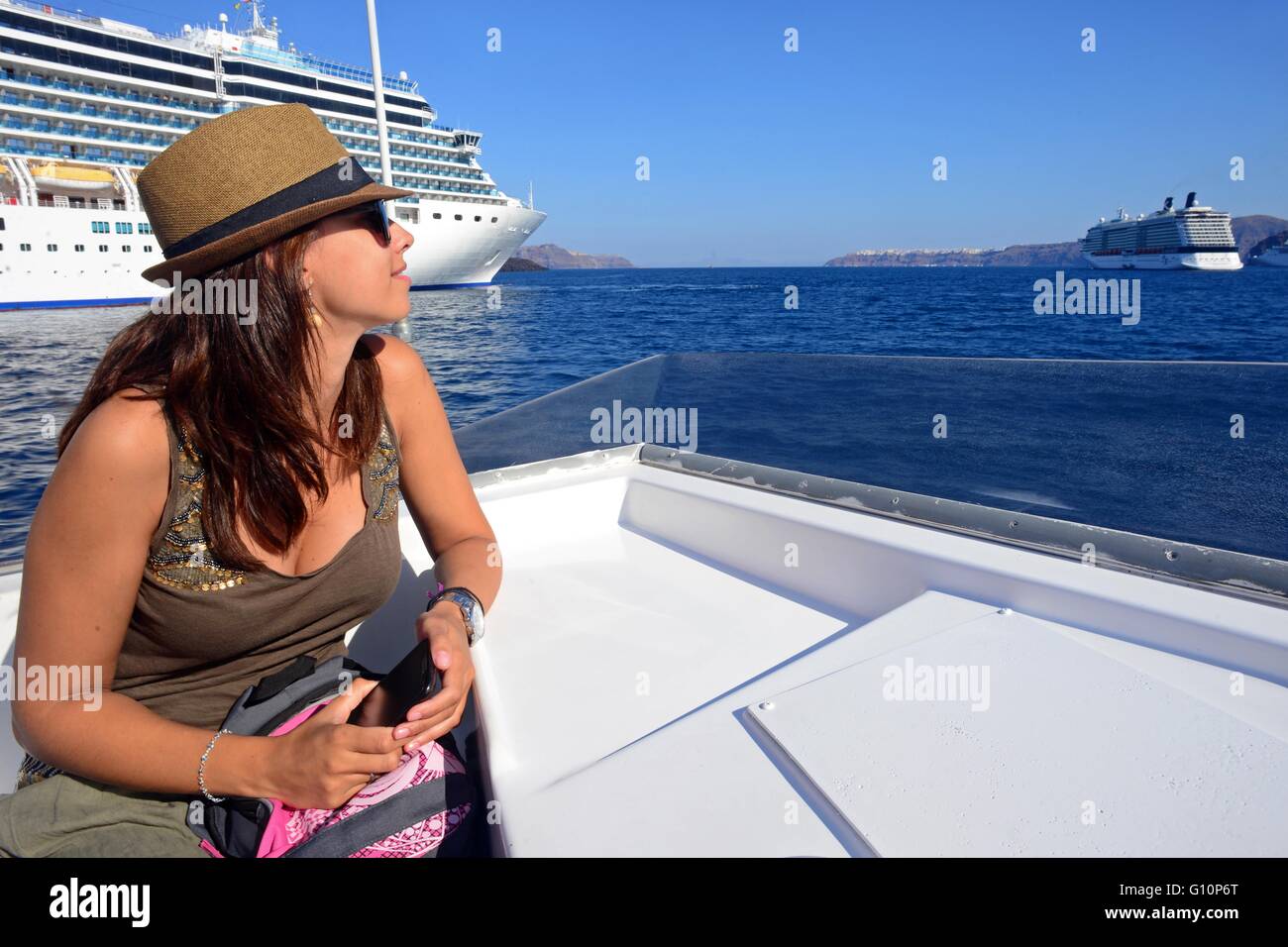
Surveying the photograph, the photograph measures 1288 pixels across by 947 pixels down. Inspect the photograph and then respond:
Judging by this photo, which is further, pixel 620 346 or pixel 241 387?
pixel 620 346

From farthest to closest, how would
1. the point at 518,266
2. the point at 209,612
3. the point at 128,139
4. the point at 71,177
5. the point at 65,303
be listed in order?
1. the point at 518,266
2. the point at 128,139
3. the point at 71,177
4. the point at 65,303
5. the point at 209,612

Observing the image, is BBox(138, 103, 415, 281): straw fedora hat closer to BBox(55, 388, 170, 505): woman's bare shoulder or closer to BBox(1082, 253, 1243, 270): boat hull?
BBox(55, 388, 170, 505): woman's bare shoulder

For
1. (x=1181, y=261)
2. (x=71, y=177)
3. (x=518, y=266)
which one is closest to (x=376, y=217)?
(x=71, y=177)

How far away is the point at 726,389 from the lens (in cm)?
313

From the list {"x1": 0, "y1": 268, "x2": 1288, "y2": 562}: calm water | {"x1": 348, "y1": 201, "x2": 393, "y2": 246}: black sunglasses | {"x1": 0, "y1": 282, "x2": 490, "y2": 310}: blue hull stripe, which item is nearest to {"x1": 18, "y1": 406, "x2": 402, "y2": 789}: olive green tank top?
{"x1": 348, "y1": 201, "x2": 393, "y2": 246}: black sunglasses

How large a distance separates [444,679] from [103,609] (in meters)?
0.41

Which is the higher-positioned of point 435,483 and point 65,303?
point 65,303

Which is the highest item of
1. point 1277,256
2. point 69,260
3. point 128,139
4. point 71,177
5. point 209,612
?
point 128,139

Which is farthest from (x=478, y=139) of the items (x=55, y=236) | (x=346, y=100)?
(x=55, y=236)

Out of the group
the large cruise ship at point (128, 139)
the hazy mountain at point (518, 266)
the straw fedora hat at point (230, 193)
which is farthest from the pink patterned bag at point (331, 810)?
the hazy mountain at point (518, 266)

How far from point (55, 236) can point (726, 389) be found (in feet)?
107

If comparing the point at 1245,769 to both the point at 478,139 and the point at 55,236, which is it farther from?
the point at 478,139

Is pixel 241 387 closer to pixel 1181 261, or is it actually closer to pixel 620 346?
pixel 620 346

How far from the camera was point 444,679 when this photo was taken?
3.24 ft
